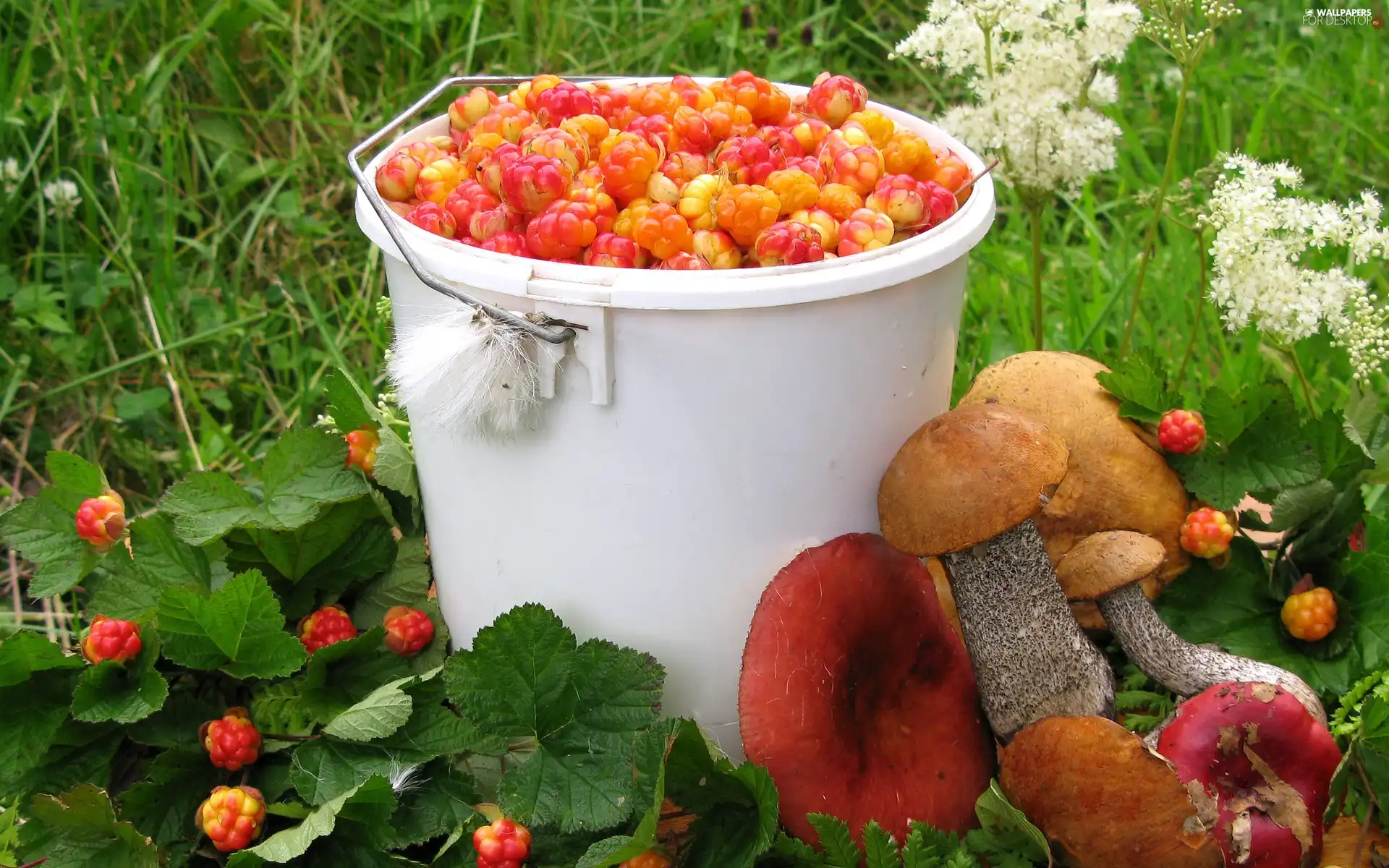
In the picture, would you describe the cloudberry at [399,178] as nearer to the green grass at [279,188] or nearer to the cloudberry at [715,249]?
the cloudberry at [715,249]

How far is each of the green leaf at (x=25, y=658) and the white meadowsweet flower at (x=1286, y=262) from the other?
5.96ft

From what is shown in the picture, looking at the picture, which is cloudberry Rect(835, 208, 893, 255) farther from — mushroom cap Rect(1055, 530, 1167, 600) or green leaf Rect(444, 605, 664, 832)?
green leaf Rect(444, 605, 664, 832)

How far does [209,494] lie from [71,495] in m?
0.23

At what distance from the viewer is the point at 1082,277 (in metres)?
3.35

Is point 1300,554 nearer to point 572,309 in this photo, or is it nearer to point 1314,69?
point 572,309

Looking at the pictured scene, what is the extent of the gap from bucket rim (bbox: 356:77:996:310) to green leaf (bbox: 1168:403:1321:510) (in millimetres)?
559

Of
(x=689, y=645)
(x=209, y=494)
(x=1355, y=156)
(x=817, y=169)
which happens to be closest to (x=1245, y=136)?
(x=1355, y=156)

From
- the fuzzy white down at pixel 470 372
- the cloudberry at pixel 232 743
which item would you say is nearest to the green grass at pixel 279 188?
the cloudberry at pixel 232 743

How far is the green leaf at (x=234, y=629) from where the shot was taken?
1.64 m

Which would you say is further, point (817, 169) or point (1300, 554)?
point (1300, 554)

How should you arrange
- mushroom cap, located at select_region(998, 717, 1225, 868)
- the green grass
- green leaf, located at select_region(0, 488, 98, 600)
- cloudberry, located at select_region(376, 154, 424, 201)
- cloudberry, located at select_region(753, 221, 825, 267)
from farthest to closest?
the green grass, green leaf, located at select_region(0, 488, 98, 600), cloudberry, located at select_region(376, 154, 424, 201), cloudberry, located at select_region(753, 221, 825, 267), mushroom cap, located at select_region(998, 717, 1225, 868)

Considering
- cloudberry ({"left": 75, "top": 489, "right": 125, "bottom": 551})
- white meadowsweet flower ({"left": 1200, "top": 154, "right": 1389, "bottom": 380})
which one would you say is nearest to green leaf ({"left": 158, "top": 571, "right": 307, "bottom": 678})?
cloudberry ({"left": 75, "top": 489, "right": 125, "bottom": 551})

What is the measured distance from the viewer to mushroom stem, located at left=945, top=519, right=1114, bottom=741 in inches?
60.7

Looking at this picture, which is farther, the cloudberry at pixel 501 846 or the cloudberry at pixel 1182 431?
the cloudberry at pixel 1182 431
